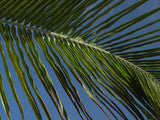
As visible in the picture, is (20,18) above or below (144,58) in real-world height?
above

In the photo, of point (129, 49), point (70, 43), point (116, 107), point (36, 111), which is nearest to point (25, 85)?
point (36, 111)

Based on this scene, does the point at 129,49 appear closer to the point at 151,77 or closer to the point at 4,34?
the point at 151,77

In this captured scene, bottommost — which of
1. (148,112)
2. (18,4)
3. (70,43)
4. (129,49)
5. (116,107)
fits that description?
(148,112)

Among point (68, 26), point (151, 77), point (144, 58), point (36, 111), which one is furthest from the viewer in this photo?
point (151, 77)

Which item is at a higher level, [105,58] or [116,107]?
[105,58]

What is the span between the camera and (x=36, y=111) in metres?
1.00

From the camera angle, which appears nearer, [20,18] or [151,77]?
[20,18]

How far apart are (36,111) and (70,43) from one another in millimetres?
546

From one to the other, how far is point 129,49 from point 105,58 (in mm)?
178

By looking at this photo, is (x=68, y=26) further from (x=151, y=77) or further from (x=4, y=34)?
(x=151, y=77)

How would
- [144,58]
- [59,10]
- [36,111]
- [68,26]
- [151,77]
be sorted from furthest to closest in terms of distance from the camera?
[151,77], [144,58], [68,26], [59,10], [36,111]

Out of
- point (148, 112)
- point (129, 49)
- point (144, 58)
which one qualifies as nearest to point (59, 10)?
point (129, 49)

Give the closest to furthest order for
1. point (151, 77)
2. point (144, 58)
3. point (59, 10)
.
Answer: point (59, 10) → point (144, 58) → point (151, 77)

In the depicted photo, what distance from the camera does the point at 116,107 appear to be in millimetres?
1258
